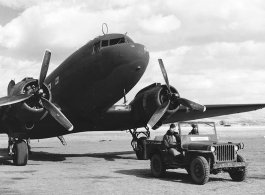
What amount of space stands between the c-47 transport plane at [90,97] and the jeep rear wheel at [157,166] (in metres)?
3.79

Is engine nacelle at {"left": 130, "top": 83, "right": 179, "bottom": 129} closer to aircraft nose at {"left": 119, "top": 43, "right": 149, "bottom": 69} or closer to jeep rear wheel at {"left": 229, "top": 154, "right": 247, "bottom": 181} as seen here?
aircraft nose at {"left": 119, "top": 43, "right": 149, "bottom": 69}

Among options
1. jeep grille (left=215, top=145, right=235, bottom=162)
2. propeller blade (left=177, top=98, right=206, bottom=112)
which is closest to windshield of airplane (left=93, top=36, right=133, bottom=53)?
propeller blade (left=177, top=98, right=206, bottom=112)

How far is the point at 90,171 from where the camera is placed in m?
14.4

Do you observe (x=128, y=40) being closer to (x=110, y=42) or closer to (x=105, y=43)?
(x=110, y=42)

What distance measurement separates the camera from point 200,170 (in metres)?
10.6

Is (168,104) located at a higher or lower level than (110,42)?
lower

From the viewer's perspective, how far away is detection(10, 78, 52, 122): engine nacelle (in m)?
15.5

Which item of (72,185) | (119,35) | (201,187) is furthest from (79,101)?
(201,187)

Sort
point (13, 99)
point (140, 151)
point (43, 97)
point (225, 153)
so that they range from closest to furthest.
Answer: point (225, 153) → point (13, 99) → point (43, 97) → point (140, 151)

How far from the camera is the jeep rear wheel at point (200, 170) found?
Answer: 10.4m

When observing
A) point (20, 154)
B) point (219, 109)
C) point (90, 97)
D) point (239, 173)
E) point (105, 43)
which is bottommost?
point (239, 173)

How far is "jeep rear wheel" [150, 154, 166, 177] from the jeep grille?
87.0 inches

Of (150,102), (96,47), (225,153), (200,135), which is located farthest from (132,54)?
(225,153)

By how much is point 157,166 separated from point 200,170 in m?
2.18
